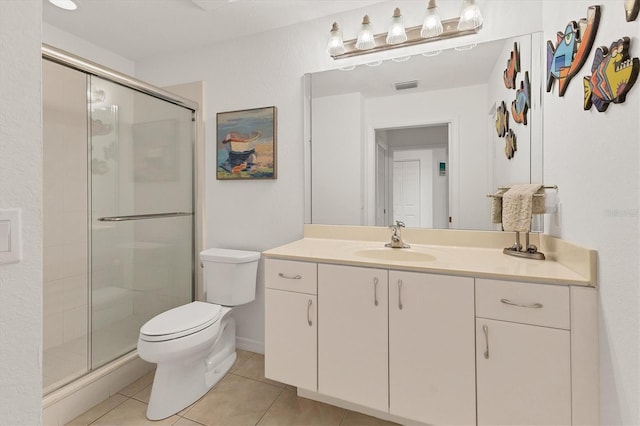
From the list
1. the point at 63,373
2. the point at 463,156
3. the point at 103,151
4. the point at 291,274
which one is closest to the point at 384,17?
the point at 463,156

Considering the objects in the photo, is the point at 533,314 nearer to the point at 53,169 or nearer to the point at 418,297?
the point at 418,297

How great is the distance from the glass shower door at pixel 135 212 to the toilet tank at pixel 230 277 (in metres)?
0.38

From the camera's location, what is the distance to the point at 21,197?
0.59 meters

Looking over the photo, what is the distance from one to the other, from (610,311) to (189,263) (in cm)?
241

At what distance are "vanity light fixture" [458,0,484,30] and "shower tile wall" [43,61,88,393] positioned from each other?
6.90ft

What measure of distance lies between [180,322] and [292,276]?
2.26ft

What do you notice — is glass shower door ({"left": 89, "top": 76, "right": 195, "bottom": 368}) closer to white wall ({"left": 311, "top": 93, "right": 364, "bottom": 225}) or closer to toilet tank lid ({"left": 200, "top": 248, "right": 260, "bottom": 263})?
toilet tank lid ({"left": 200, "top": 248, "right": 260, "bottom": 263})

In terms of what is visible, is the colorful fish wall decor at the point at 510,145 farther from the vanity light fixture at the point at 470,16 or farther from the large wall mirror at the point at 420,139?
the vanity light fixture at the point at 470,16

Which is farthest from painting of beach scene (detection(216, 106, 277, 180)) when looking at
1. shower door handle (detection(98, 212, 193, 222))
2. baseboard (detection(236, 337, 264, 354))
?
baseboard (detection(236, 337, 264, 354))

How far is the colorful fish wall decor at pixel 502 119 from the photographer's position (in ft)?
5.41

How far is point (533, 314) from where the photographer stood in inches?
44.8

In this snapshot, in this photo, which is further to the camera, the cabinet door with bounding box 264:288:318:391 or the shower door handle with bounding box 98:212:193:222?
the shower door handle with bounding box 98:212:193:222

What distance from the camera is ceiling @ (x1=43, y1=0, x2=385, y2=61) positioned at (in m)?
1.88

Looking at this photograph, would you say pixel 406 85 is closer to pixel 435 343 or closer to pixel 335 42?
pixel 335 42
